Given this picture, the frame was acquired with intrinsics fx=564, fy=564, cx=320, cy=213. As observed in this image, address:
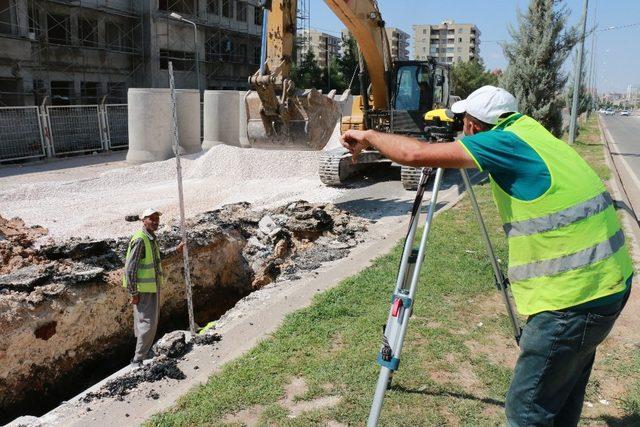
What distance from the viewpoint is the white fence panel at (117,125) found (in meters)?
20.6

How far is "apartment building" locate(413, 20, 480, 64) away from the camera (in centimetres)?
13690

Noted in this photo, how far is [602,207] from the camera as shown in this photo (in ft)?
8.31

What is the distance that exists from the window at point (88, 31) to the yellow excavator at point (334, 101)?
57.8 feet

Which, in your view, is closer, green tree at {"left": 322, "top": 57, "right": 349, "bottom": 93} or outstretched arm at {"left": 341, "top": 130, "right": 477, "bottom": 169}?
outstretched arm at {"left": 341, "top": 130, "right": 477, "bottom": 169}

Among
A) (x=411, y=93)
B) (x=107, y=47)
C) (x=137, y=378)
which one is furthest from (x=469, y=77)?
(x=137, y=378)

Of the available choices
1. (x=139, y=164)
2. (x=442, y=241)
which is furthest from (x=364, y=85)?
(x=139, y=164)

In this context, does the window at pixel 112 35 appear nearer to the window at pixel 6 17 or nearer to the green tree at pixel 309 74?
the window at pixel 6 17

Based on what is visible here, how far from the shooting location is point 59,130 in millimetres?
18391

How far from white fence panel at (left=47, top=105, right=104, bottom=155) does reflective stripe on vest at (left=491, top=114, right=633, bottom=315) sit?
18.0 metres

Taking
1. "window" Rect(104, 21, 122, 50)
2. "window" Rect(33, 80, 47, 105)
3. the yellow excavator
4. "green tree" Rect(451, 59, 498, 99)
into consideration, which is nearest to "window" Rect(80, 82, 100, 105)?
"window" Rect(104, 21, 122, 50)

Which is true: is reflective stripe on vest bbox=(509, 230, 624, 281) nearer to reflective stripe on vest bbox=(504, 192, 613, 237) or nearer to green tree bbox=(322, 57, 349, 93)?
reflective stripe on vest bbox=(504, 192, 613, 237)

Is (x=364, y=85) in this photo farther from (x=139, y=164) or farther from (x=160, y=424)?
(x=160, y=424)

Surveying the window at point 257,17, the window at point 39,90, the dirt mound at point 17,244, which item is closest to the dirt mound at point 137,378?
the dirt mound at point 17,244

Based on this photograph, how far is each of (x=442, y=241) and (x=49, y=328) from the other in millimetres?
5320
